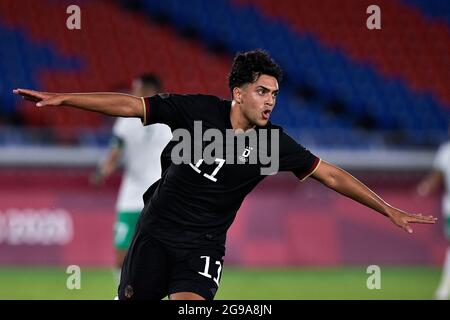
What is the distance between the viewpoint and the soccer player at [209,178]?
6270 millimetres

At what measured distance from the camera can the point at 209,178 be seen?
6.27 meters

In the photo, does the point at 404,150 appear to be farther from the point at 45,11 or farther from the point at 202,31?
the point at 45,11

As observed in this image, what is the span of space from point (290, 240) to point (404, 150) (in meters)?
2.39

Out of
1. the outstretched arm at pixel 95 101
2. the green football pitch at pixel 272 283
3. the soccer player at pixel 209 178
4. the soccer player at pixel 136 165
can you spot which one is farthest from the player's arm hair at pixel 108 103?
the green football pitch at pixel 272 283

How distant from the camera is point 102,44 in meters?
17.0

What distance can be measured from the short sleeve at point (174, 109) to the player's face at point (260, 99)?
288mm

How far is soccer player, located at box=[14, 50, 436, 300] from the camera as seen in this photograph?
6.27 meters

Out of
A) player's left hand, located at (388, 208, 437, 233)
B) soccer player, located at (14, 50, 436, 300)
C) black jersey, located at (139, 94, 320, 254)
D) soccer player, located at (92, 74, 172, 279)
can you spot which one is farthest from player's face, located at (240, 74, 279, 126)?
soccer player, located at (92, 74, 172, 279)

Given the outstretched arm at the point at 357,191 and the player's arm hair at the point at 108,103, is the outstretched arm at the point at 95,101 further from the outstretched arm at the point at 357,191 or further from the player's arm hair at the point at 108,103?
the outstretched arm at the point at 357,191

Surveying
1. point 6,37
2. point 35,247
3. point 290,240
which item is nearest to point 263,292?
point 290,240

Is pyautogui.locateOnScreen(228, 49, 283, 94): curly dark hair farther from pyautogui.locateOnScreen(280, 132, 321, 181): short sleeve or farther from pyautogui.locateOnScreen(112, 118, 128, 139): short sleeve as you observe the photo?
pyautogui.locateOnScreen(112, 118, 128, 139): short sleeve

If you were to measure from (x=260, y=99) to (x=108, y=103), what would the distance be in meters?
1.01

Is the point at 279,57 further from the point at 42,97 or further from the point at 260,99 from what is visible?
the point at 42,97
